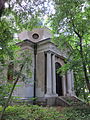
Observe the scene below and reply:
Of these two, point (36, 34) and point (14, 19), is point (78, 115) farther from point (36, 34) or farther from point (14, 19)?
point (36, 34)

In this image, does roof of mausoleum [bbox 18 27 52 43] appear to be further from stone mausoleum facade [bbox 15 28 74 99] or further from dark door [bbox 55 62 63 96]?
dark door [bbox 55 62 63 96]

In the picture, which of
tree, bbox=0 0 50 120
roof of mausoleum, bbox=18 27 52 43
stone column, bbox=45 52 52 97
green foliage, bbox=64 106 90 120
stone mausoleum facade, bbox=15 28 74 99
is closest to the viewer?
green foliage, bbox=64 106 90 120

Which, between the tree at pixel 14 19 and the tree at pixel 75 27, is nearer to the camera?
the tree at pixel 14 19

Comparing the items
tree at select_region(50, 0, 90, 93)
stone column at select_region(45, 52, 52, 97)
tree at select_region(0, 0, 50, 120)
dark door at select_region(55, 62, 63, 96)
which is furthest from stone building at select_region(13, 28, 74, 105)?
tree at select_region(0, 0, 50, 120)

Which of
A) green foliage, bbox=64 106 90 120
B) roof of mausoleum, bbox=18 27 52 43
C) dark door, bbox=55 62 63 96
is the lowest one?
green foliage, bbox=64 106 90 120

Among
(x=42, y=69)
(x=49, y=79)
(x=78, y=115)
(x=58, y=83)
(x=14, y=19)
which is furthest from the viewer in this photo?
(x=58, y=83)

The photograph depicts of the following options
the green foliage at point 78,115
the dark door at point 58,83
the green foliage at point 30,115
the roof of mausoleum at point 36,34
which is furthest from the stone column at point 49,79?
the green foliage at point 30,115

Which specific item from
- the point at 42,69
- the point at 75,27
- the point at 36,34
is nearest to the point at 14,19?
the point at 75,27

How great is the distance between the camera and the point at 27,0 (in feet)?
27.2

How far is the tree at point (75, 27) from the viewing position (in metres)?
8.88

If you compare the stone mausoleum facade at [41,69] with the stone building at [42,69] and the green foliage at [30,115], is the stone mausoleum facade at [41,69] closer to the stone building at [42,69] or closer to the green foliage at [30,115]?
the stone building at [42,69]

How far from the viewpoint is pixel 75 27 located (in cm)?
974

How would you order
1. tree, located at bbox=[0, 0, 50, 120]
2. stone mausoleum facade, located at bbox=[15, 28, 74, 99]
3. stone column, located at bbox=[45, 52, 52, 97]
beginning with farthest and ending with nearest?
1. stone mausoleum facade, located at bbox=[15, 28, 74, 99]
2. stone column, located at bbox=[45, 52, 52, 97]
3. tree, located at bbox=[0, 0, 50, 120]

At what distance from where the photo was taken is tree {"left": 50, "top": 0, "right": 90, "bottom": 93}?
888 centimetres
